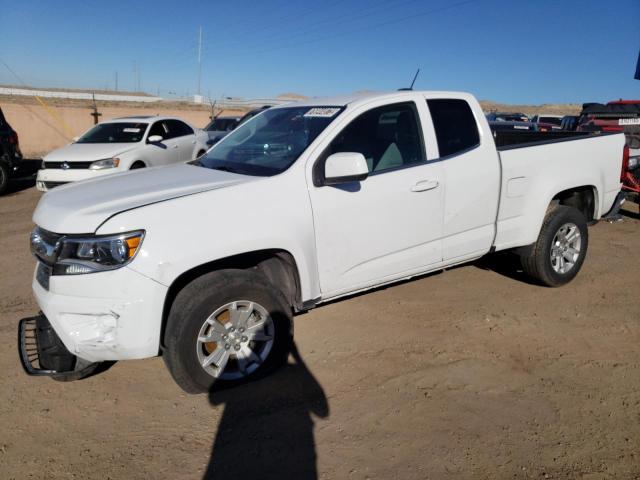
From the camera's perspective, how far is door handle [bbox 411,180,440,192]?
3.96 m

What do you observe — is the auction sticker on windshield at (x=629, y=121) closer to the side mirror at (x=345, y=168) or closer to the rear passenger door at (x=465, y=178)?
the rear passenger door at (x=465, y=178)

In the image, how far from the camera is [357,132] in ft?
12.8

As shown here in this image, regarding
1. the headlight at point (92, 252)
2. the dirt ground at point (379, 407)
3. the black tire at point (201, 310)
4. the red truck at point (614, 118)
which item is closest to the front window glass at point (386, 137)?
the black tire at point (201, 310)

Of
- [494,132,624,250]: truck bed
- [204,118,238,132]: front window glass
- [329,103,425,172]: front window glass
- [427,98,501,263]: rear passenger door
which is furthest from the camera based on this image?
[204,118,238,132]: front window glass

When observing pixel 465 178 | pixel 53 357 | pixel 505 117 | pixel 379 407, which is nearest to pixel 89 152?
pixel 53 357

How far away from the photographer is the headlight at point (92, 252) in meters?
2.89

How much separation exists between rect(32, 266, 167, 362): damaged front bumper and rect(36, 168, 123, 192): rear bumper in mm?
6701

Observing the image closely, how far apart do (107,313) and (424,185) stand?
241cm

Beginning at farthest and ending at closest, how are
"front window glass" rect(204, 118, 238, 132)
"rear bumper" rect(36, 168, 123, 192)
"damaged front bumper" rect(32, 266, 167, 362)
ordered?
"front window glass" rect(204, 118, 238, 132), "rear bumper" rect(36, 168, 123, 192), "damaged front bumper" rect(32, 266, 167, 362)

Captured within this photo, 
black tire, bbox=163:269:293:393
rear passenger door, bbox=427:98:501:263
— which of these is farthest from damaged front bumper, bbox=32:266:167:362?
rear passenger door, bbox=427:98:501:263

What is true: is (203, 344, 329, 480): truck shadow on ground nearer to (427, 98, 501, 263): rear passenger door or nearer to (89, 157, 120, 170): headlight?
(427, 98, 501, 263): rear passenger door

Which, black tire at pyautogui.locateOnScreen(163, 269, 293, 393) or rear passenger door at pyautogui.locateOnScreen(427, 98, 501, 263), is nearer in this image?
black tire at pyautogui.locateOnScreen(163, 269, 293, 393)

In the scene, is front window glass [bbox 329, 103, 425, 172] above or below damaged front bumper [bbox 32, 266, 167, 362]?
above

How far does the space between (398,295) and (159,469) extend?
2.94 metres
